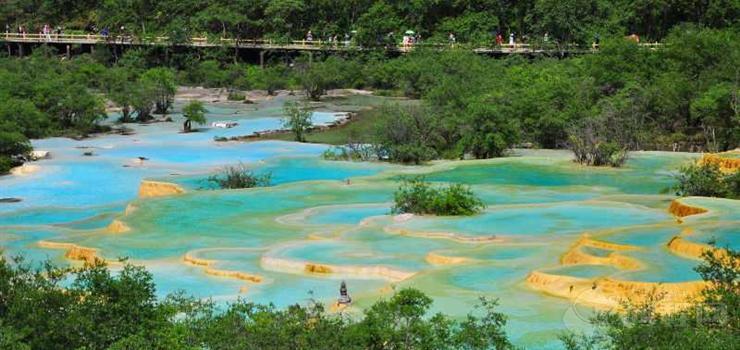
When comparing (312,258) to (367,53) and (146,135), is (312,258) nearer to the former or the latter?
(146,135)

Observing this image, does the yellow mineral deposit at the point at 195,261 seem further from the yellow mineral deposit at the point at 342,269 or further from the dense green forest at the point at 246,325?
the dense green forest at the point at 246,325

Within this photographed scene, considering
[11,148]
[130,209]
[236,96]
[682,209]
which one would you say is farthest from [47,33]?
[682,209]

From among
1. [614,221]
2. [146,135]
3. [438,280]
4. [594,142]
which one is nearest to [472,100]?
[594,142]

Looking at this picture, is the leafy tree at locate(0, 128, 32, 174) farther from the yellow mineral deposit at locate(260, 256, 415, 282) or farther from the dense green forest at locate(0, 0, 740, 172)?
the yellow mineral deposit at locate(260, 256, 415, 282)

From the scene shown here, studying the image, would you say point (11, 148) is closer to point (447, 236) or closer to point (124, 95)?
point (124, 95)

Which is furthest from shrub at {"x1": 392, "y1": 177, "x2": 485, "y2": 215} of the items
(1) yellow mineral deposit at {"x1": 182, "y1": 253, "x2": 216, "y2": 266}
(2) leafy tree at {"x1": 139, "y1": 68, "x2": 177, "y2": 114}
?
(2) leafy tree at {"x1": 139, "y1": 68, "x2": 177, "y2": 114}

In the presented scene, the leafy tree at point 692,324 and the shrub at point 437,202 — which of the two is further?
the shrub at point 437,202

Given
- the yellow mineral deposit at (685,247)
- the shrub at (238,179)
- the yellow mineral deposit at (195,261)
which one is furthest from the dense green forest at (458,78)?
the yellow mineral deposit at (195,261)
